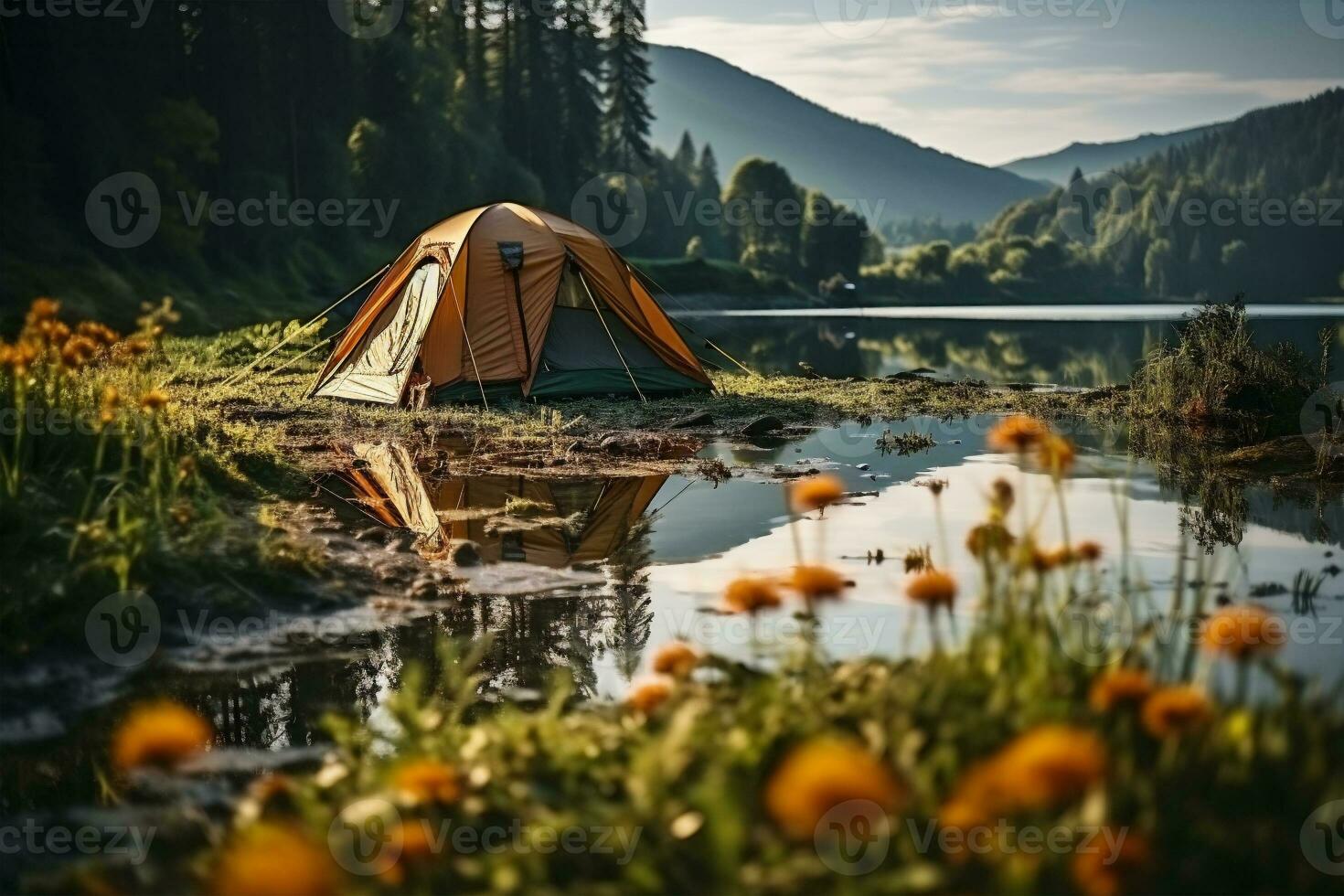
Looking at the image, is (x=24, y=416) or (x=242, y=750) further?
(x=24, y=416)

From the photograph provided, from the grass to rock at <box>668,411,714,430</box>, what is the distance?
11.2m

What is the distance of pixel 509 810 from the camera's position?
3.68 m

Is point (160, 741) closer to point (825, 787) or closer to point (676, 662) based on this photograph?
point (825, 787)

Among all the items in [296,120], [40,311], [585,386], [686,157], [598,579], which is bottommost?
[598,579]

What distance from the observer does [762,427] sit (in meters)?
15.4

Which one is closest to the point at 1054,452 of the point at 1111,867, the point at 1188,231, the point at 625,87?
the point at 1111,867

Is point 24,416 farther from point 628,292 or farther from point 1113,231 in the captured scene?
point 1113,231

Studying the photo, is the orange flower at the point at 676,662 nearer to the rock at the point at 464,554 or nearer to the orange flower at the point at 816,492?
the orange flower at the point at 816,492

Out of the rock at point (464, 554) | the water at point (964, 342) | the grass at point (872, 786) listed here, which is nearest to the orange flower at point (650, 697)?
the grass at point (872, 786)

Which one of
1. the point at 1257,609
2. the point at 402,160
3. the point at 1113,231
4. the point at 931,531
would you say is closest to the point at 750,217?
the point at 402,160

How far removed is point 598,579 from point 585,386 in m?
9.71

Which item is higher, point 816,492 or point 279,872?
point 816,492

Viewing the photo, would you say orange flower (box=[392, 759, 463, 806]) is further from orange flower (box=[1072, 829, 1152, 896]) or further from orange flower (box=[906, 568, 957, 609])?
orange flower (box=[1072, 829, 1152, 896])

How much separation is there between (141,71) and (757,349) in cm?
2085
